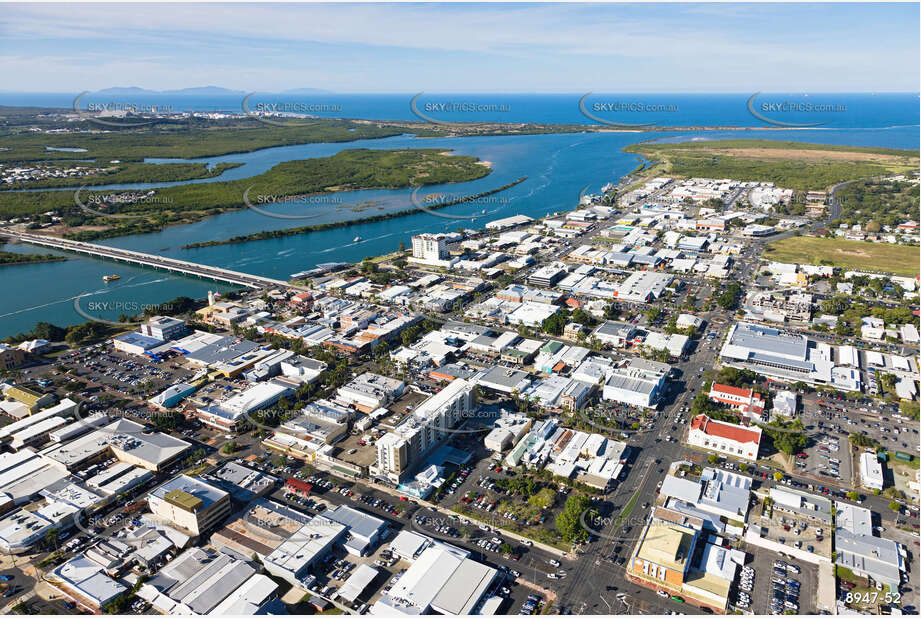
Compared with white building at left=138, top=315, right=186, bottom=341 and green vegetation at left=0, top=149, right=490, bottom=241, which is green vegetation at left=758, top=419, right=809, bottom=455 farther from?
green vegetation at left=0, top=149, right=490, bottom=241

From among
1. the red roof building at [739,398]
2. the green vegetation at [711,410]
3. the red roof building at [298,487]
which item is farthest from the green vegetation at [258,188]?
the red roof building at [739,398]

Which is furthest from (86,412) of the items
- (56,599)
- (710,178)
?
(710,178)

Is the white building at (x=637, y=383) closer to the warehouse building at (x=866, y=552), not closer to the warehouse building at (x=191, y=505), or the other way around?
the warehouse building at (x=866, y=552)

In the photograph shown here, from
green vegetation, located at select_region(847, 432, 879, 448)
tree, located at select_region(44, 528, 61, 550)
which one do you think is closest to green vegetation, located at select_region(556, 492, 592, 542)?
green vegetation, located at select_region(847, 432, 879, 448)

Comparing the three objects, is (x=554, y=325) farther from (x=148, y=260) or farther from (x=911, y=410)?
(x=148, y=260)

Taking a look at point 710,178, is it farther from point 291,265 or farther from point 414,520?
point 414,520

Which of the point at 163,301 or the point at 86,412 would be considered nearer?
the point at 86,412
